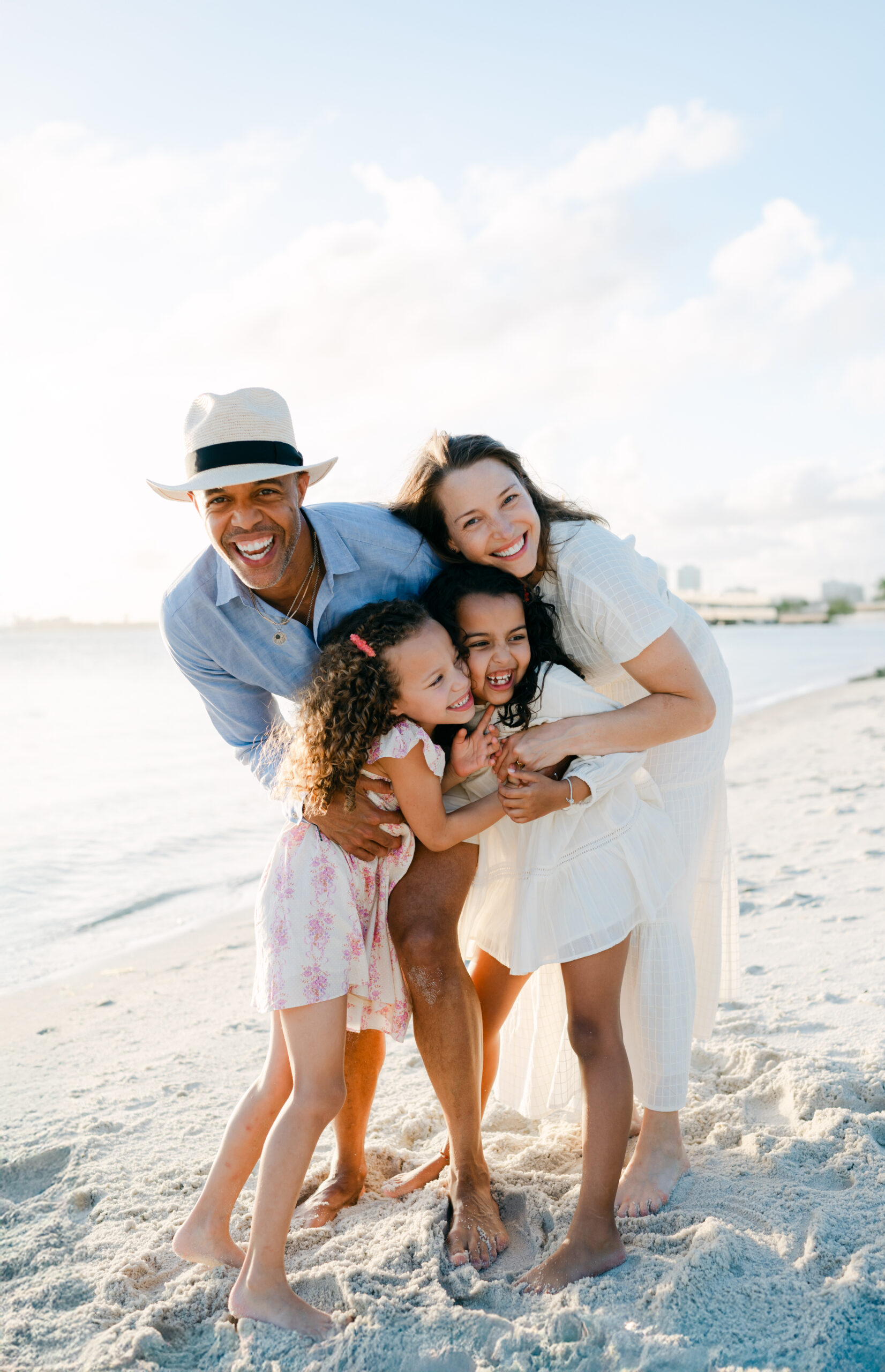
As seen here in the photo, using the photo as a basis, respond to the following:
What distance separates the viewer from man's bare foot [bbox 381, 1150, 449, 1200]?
257 centimetres

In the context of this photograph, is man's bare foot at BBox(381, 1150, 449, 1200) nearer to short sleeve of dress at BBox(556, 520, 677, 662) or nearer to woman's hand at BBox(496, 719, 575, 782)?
woman's hand at BBox(496, 719, 575, 782)

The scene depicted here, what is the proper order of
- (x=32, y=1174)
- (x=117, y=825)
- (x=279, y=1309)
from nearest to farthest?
(x=279, y=1309) → (x=32, y=1174) → (x=117, y=825)

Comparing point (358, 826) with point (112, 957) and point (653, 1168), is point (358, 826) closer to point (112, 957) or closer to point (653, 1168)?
point (653, 1168)

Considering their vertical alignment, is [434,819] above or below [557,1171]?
above

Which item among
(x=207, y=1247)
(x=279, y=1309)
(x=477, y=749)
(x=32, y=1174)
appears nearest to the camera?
(x=279, y=1309)

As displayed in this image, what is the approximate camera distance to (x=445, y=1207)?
241 cm

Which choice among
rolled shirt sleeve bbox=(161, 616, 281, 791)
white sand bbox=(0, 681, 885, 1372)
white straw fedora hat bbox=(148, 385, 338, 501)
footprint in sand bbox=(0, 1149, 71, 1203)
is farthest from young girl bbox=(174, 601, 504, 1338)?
footprint in sand bbox=(0, 1149, 71, 1203)

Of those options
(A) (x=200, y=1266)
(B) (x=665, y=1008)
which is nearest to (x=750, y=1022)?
(B) (x=665, y=1008)

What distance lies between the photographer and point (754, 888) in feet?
16.4

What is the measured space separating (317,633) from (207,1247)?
1.59 meters

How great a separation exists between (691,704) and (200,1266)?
1.85m

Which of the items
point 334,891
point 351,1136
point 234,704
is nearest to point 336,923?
point 334,891

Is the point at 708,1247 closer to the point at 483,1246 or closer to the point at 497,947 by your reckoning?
the point at 483,1246

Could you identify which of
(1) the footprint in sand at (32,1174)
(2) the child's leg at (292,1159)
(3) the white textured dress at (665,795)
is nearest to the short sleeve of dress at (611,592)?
(3) the white textured dress at (665,795)
